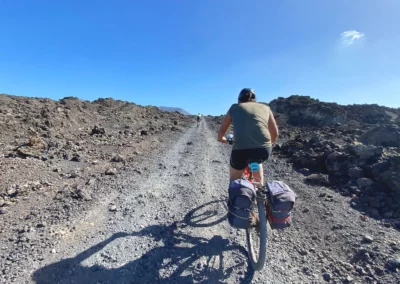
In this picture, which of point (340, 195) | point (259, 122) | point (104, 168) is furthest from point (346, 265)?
point (104, 168)

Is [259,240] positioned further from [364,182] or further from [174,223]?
[364,182]

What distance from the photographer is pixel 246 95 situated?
155 inches

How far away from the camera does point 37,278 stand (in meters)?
3.09

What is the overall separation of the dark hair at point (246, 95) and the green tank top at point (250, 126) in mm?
164

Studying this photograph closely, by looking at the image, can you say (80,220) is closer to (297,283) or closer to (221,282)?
(221,282)

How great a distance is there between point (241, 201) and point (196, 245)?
1443 mm

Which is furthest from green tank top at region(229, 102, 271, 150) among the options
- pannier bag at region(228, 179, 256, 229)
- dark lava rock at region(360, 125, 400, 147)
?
dark lava rock at region(360, 125, 400, 147)

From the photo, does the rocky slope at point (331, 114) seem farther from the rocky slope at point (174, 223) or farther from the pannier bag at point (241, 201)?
the pannier bag at point (241, 201)

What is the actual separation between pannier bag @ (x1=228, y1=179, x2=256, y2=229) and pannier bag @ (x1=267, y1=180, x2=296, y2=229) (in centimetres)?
26

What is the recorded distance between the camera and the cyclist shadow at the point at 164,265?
3203mm

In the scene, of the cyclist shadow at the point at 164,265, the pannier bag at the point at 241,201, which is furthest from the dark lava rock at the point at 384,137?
the pannier bag at the point at 241,201

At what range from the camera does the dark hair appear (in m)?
3.94

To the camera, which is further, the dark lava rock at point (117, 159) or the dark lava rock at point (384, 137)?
the dark lava rock at point (384, 137)

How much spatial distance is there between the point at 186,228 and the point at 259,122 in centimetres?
247
